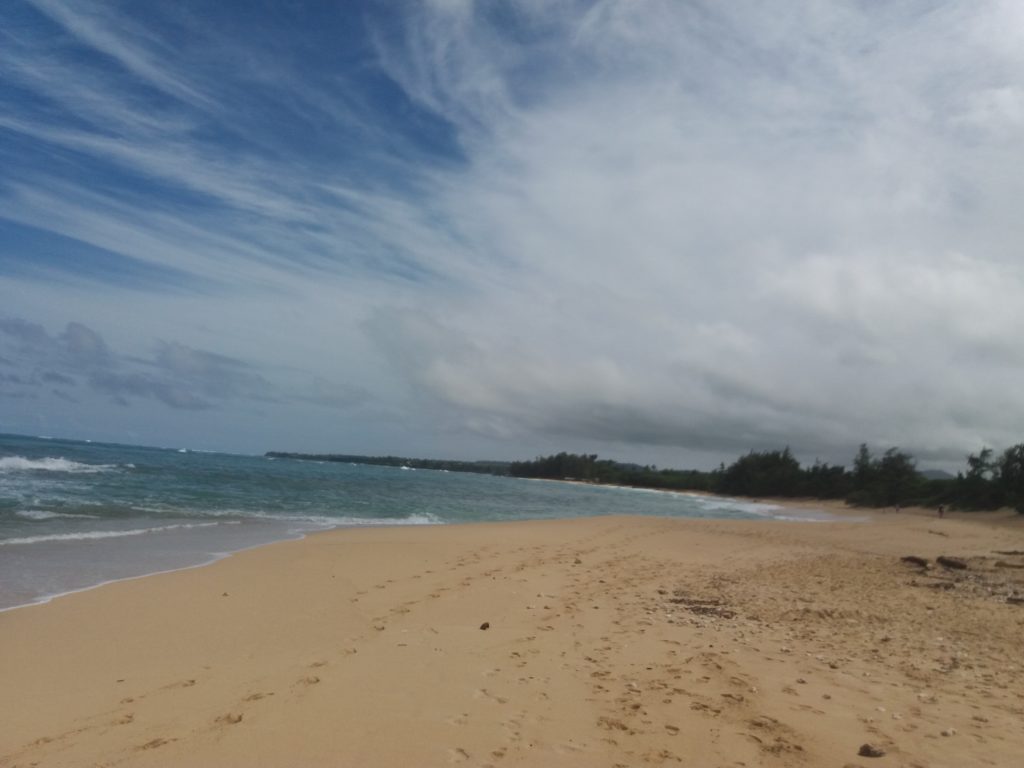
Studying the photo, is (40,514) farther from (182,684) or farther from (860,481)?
(860,481)

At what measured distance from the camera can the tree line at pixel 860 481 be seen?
5422 centimetres

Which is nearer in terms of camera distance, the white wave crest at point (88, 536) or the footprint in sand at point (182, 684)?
the footprint in sand at point (182, 684)

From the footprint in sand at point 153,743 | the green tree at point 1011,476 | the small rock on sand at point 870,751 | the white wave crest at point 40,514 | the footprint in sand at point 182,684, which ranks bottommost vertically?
the footprint in sand at point 182,684

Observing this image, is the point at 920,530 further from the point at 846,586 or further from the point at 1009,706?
the point at 1009,706

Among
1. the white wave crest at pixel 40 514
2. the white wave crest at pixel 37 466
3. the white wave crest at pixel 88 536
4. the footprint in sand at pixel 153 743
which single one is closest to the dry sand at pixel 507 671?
the footprint in sand at pixel 153 743

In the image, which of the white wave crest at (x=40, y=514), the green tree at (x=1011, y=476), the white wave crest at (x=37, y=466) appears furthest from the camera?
the green tree at (x=1011, y=476)

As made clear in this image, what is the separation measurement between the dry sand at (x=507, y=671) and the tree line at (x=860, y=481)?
4997 cm

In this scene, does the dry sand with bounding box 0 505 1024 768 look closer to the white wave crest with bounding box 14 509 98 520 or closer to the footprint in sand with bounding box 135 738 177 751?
the footprint in sand with bounding box 135 738 177 751

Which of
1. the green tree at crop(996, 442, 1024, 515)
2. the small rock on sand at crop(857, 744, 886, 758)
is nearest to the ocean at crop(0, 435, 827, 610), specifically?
the small rock on sand at crop(857, 744, 886, 758)

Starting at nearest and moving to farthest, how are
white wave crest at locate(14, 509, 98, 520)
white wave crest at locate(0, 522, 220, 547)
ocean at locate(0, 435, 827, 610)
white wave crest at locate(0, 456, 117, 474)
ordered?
ocean at locate(0, 435, 827, 610) < white wave crest at locate(0, 522, 220, 547) < white wave crest at locate(14, 509, 98, 520) < white wave crest at locate(0, 456, 117, 474)

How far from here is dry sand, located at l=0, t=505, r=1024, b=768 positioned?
471 centimetres

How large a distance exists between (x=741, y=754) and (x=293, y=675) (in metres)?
3.91

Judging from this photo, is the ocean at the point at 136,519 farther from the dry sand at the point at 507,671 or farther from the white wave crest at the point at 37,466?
the dry sand at the point at 507,671

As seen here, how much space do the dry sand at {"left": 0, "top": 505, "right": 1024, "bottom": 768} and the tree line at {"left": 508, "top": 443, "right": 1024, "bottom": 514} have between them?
49973 mm
